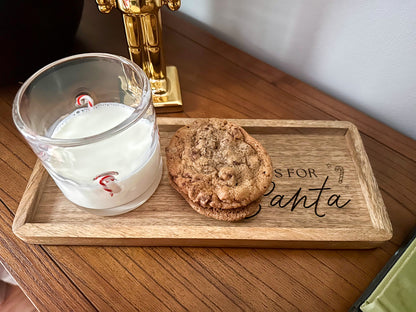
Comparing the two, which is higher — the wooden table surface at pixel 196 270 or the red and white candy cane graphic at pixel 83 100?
the red and white candy cane graphic at pixel 83 100

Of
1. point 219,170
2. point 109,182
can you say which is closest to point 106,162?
point 109,182

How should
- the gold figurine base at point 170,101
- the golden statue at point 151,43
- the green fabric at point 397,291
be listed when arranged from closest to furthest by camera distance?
1. the green fabric at point 397,291
2. the golden statue at point 151,43
3. the gold figurine base at point 170,101

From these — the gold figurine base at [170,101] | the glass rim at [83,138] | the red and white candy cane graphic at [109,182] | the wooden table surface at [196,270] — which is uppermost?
the glass rim at [83,138]

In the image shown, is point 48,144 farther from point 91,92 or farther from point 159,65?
point 159,65

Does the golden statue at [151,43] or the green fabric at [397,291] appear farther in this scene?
the golden statue at [151,43]

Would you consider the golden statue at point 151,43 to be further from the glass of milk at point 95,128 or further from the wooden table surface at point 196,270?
the wooden table surface at point 196,270

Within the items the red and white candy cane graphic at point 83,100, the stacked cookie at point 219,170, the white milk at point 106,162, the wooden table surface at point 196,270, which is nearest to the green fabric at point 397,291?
the wooden table surface at point 196,270

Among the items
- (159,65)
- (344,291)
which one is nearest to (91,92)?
(159,65)

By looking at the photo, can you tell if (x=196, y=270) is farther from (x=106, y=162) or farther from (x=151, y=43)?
(x=151, y=43)
